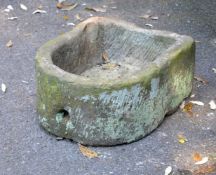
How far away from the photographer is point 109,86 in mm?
3730

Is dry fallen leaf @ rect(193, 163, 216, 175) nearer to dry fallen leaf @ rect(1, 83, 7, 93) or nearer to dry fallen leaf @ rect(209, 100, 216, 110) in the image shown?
dry fallen leaf @ rect(209, 100, 216, 110)

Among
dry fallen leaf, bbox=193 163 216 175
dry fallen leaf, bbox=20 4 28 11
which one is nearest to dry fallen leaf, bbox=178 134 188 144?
dry fallen leaf, bbox=193 163 216 175

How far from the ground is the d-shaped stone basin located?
4.4 inches

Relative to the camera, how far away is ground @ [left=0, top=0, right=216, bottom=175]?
12.4ft

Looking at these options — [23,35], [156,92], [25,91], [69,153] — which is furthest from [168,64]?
[23,35]

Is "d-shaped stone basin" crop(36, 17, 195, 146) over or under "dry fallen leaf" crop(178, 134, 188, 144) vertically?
over

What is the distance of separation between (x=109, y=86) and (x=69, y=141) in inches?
23.5

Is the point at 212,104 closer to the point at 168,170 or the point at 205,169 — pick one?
the point at 205,169

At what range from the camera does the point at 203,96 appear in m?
4.72

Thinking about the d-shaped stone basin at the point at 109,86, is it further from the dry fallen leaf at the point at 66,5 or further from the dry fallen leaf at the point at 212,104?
the dry fallen leaf at the point at 66,5

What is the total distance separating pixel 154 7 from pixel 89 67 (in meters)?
2.22

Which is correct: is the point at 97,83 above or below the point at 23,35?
above

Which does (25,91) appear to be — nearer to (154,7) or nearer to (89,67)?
(89,67)

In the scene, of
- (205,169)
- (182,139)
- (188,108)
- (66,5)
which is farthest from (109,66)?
(66,5)
